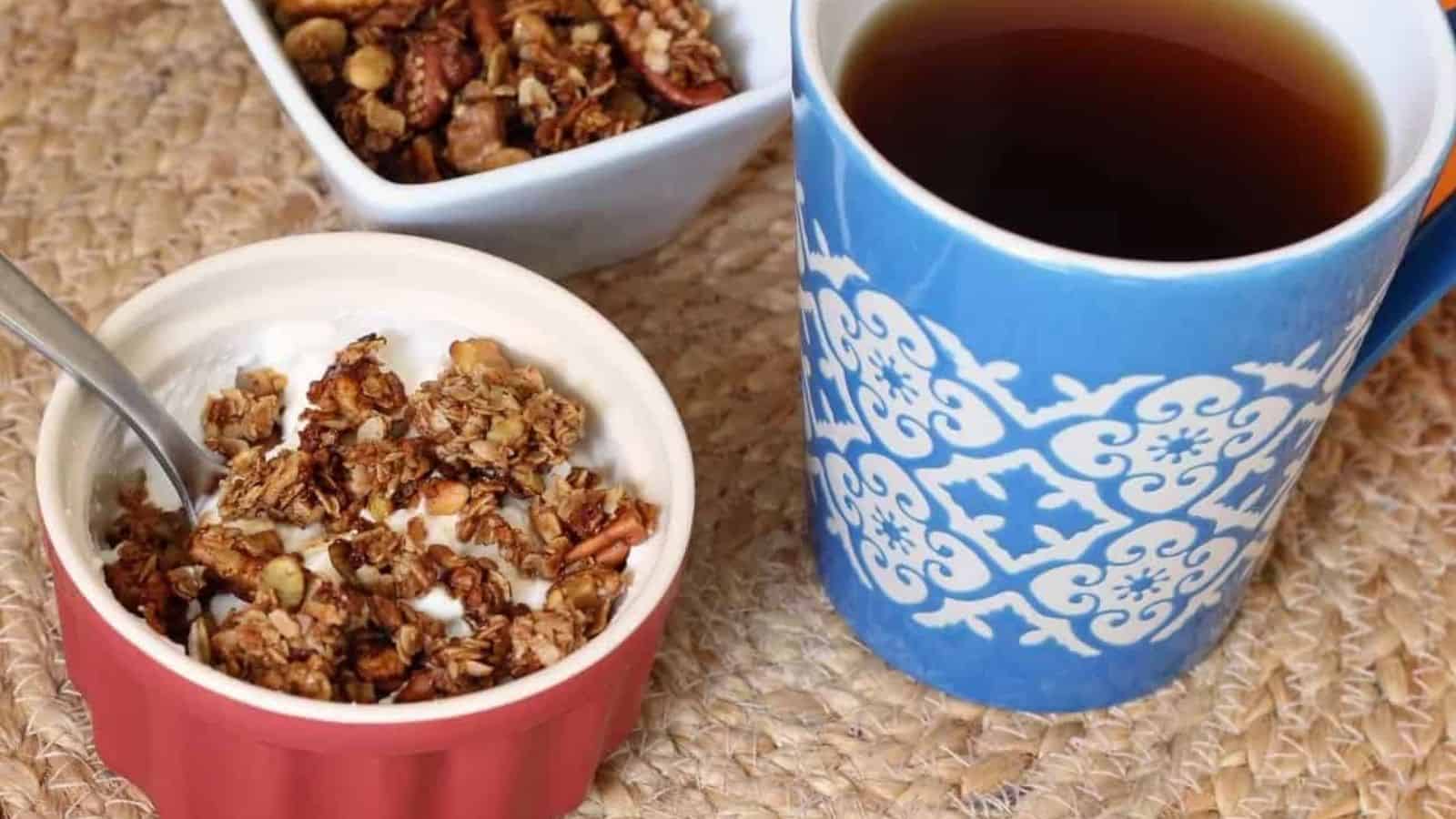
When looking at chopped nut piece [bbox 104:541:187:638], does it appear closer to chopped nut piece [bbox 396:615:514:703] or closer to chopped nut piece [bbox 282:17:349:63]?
chopped nut piece [bbox 396:615:514:703]

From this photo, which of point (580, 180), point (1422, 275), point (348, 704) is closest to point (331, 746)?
point (348, 704)

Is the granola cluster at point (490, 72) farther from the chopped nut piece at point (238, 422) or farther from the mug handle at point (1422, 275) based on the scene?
the mug handle at point (1422, 275)

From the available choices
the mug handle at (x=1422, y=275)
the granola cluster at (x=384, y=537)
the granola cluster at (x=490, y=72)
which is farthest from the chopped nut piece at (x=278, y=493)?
the mug handle at (x=1422, y=275)

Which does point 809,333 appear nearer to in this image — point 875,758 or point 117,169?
point 875,758

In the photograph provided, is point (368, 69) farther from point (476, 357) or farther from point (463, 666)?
point (463, 666)

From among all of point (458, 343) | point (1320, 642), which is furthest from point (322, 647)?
point (1320, 642)
